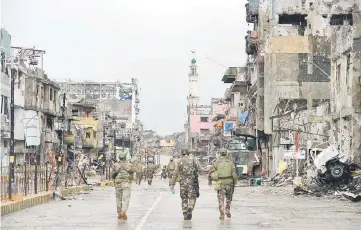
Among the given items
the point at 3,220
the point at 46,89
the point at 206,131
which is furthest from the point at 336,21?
the point at 206,131

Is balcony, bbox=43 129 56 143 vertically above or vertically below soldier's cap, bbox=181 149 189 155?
above

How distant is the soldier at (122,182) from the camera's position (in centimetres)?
1920

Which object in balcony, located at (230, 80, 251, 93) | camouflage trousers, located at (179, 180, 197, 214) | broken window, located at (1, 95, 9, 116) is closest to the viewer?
camouflage trousers, located at (179, 180, 197, 214)

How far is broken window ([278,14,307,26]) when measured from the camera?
235 ft

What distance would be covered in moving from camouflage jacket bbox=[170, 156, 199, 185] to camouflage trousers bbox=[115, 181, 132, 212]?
1183 mm

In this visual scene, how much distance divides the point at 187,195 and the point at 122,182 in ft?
5.38

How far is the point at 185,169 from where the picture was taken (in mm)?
19297

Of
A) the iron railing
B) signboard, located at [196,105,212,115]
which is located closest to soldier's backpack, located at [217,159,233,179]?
the iron railing

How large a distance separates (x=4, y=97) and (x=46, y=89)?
Answer: 17.0 meters

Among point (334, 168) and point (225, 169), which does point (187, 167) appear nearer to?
point (225, 169)

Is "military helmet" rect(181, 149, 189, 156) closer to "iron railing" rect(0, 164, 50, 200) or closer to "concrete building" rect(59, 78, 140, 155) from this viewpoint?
"iron railing" rect(0, 164, 50, 200)

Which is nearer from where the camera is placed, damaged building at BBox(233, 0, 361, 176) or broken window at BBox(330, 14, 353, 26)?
damaged building at BBox(233, 0, 361, 176)

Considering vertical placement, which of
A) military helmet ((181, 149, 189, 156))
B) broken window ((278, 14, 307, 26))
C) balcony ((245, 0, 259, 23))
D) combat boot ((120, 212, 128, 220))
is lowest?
combat boot ((120, 212, 128, 220))

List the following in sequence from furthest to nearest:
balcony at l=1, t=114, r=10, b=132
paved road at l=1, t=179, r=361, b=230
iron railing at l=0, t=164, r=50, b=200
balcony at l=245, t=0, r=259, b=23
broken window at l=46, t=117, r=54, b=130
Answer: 1. balcony at l=245, t=0, r=259, b=23
2. broken window at l=46, t=117, r=54, b=130
3. balcony at l=1, t=114, r=10, b=132
4. iron railing at l=0, t=164, r=50, b=200
5. paved road at l=1, t=179, r=361, b=230
